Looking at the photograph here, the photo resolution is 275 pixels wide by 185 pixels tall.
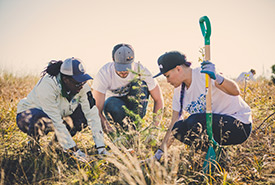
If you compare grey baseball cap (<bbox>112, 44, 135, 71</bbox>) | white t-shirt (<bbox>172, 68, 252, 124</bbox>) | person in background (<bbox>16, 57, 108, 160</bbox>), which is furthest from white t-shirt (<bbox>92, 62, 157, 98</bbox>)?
white t-shirt (<bbox>172, 68, 252, 124</bbox>)

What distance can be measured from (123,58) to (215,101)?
4.27 feet

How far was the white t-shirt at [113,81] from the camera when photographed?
338cm

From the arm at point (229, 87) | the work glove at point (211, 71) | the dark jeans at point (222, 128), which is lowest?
the dark jeans at point (222, 128)

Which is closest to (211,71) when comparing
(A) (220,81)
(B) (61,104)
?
(A) (220,81)

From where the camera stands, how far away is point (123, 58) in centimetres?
307

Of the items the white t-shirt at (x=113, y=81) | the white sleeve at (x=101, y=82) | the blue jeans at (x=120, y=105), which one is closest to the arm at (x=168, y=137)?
the blue jeans at (x=120, y=105)

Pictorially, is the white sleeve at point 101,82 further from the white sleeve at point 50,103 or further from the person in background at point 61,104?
the white sleeve at point 50,103

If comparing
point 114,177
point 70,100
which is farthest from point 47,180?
point 70,100

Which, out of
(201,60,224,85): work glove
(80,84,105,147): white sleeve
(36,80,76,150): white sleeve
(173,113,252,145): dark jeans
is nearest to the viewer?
(201,60,224,85): work glove

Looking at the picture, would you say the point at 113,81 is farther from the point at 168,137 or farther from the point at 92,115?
the point at 168,137

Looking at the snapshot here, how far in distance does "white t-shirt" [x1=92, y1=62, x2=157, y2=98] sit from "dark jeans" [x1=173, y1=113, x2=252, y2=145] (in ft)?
3.65

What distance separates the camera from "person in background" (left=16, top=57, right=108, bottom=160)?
251 centimetres

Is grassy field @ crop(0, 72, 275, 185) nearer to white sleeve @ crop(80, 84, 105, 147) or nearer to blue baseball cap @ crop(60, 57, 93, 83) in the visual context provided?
white sleeve @ crop(80, 84, 105, 147)

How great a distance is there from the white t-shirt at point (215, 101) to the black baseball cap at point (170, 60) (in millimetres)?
205
